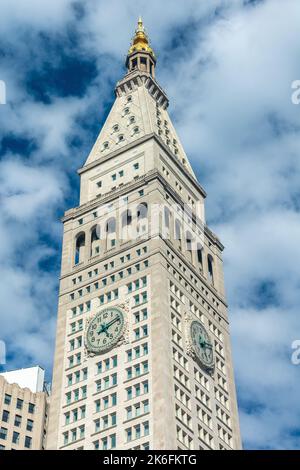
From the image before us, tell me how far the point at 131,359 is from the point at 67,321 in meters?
14.1

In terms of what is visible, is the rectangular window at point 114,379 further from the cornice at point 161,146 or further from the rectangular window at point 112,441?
the cornice at point 161,146

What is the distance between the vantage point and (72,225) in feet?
416

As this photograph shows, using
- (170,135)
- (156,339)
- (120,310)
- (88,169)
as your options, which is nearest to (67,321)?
(120,310)

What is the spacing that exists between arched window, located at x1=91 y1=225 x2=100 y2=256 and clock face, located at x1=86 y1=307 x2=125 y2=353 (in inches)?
507

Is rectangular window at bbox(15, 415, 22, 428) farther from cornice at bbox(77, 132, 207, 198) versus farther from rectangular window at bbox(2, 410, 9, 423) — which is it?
cornice at bbox(77, 132, 207, 198)

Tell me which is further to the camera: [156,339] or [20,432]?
[20,432]

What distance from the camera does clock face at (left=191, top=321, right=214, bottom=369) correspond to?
10938cm

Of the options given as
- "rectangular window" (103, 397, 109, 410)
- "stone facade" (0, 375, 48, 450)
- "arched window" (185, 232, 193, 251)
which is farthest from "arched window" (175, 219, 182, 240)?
"stone facade" (0, 375, 48, 450)

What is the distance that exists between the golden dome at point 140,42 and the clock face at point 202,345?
65.6m

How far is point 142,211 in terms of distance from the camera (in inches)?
4732

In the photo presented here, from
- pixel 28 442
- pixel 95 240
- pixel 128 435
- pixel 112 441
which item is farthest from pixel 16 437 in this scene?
pixel 128 435
